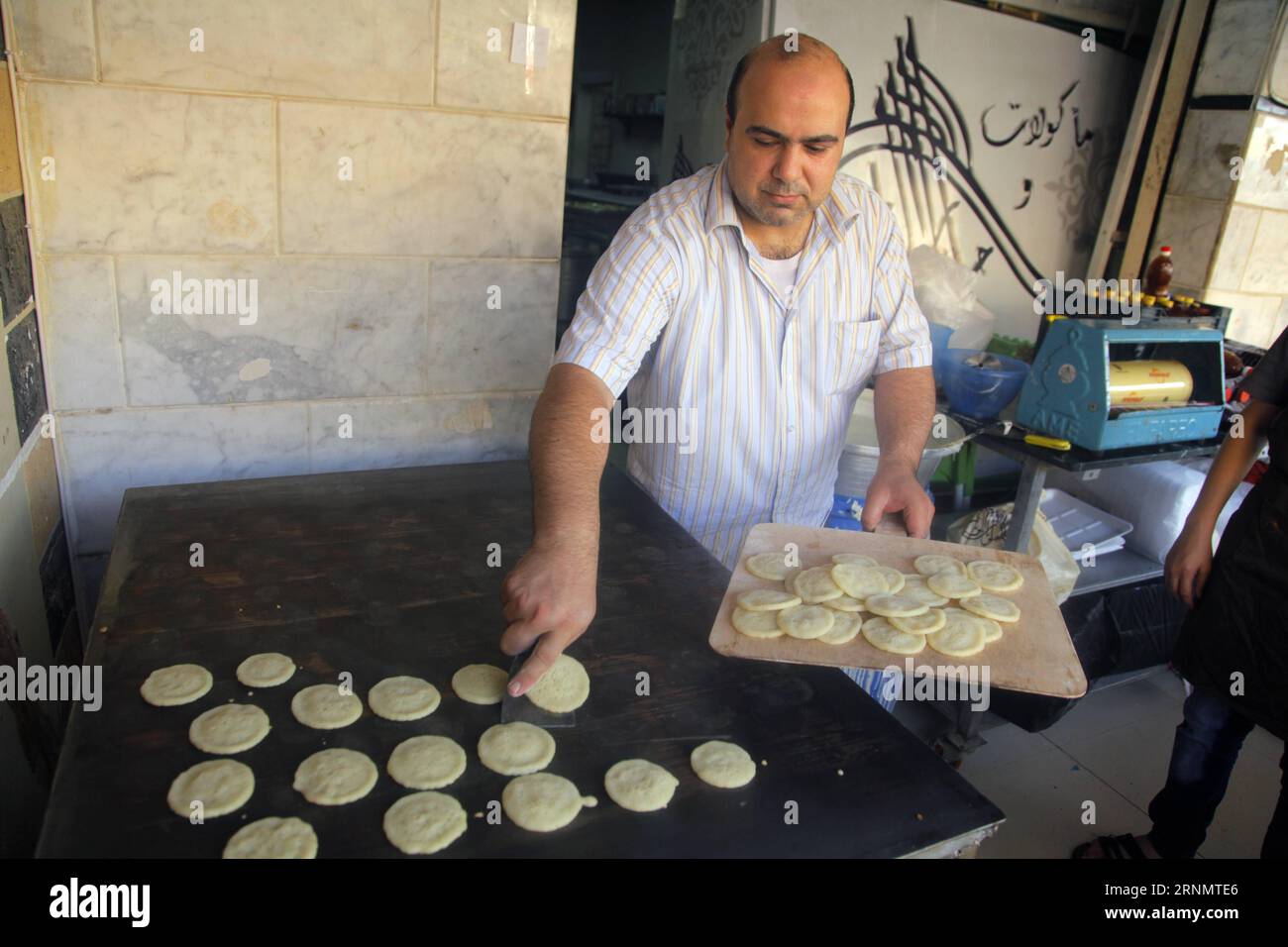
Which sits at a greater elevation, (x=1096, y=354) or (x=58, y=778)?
(x=1096, y=354)

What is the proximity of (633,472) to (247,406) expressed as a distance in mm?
1027

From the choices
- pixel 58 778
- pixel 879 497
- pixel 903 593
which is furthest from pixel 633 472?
pixel 58 778

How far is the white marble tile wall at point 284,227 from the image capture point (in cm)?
193

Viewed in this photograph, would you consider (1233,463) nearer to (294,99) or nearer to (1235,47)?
(294,99)

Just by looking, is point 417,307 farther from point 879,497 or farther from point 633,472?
point 879,497

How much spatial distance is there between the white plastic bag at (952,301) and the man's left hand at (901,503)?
5.71ft

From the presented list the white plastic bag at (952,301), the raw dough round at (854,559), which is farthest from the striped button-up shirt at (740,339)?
the white plastic bag at (952,301)

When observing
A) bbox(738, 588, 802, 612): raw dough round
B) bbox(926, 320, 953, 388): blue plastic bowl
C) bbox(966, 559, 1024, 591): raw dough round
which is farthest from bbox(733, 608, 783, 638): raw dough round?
bbox(926, 320, 953, 388): blue plastic bowl

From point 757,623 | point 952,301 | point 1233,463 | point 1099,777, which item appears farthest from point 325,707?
point 952,301

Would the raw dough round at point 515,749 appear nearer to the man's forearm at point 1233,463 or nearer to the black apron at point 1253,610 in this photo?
the black apron at point 1253,610

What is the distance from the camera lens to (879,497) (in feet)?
6.26

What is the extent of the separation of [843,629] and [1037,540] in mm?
1632

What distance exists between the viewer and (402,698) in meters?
1.36
